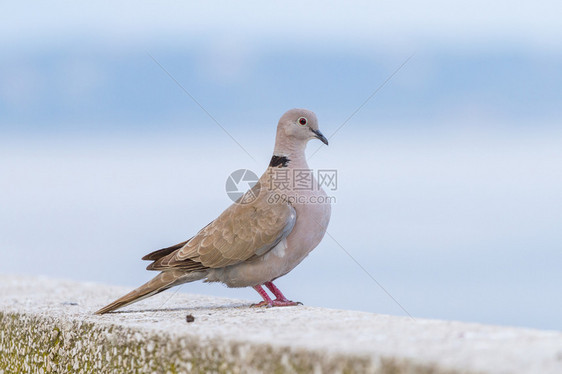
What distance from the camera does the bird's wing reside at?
4.50m


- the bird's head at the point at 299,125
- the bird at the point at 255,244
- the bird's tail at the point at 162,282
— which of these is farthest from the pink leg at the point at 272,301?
the bird's head at the point at 299,125

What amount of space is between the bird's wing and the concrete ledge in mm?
316

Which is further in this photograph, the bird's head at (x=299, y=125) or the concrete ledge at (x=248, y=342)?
the bird's head at (x=299, y=125)

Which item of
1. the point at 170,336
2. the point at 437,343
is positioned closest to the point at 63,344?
the point at 170,336

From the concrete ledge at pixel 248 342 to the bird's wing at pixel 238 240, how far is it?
316mm

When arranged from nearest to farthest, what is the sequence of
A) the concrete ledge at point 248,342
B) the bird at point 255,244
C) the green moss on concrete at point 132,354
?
the concrete ledge at point 248,342 < the green moss on concrete at point 132,354 < the bird at point 255,244

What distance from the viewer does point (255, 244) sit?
4.49 m

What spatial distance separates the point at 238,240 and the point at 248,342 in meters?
1.73

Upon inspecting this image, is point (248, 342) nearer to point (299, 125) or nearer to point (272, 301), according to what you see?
point (272, 301)

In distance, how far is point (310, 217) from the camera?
15.1 ft

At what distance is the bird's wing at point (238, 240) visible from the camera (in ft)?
14.8

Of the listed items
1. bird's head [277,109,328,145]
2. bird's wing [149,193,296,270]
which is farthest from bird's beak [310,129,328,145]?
bird's wing [149,193,296,270]

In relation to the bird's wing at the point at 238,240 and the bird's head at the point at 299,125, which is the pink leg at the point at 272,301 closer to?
the bird's wing at the point at 238,240

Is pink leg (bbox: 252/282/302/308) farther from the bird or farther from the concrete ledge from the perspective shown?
the concrete ledge
